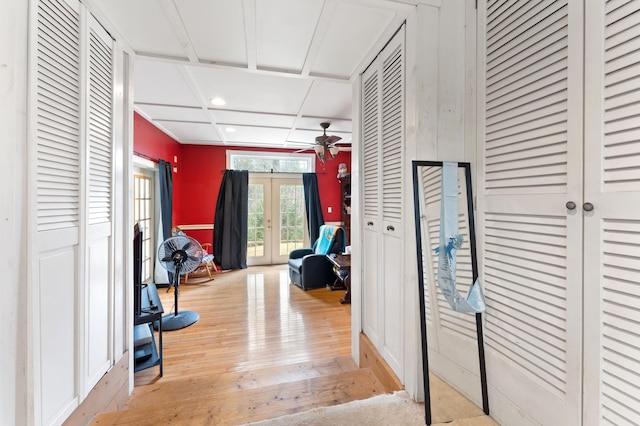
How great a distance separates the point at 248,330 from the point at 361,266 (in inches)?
61.9

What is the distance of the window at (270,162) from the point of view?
5438 mm

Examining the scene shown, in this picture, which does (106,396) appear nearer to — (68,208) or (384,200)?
(68,208)

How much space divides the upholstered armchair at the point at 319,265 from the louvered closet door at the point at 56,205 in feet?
9.68

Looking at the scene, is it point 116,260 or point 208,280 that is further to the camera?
point 208,280

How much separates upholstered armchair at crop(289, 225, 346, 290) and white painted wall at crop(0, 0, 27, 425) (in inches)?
125

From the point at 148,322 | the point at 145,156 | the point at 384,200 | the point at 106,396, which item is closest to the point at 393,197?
the point at 384,200

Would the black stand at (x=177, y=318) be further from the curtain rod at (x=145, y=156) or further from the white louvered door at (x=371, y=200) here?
the white louvered door at (x=371, y=200)

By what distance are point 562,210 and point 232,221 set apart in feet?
16.6

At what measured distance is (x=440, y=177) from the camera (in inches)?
51.8

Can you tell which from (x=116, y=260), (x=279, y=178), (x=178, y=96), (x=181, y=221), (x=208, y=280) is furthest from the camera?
(x=279, y=178)

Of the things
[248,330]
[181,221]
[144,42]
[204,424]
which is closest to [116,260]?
[204,424]

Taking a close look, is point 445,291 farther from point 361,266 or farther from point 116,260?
point 116,260

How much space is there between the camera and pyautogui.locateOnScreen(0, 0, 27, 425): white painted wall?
911mm

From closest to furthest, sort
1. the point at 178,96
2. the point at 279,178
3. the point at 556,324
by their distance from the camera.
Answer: the point at 556,324 < the point at 178,96 < the point at 279,178
